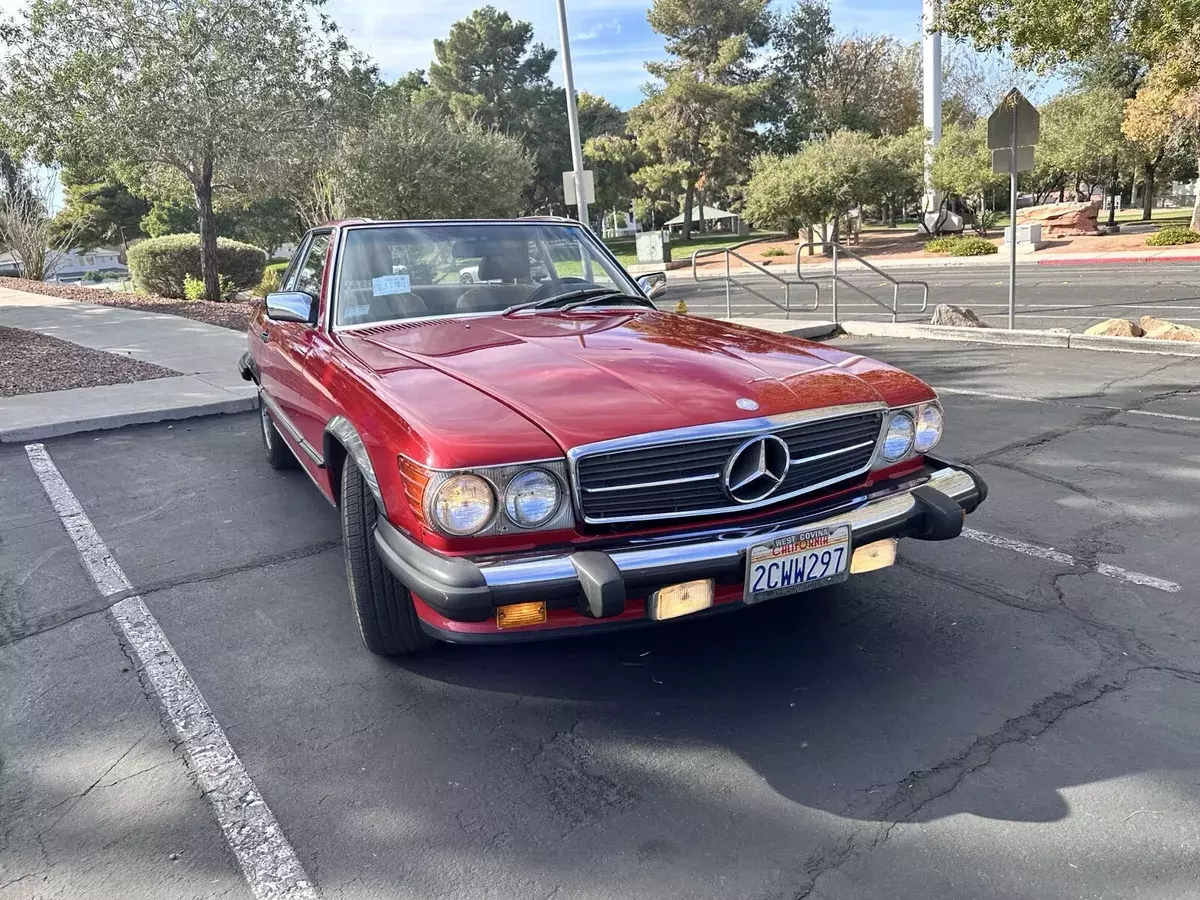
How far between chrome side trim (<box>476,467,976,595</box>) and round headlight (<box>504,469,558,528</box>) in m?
0.13

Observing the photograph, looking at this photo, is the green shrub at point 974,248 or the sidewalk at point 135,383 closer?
the sidewalk at point 135,383

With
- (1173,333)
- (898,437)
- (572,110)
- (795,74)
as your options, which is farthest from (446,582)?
(795,74)

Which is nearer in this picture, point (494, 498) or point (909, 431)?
point (494, 498)

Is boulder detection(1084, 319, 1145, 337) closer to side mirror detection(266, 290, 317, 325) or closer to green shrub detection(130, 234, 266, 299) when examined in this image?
side mirror detection(266, 290, 317, 325)

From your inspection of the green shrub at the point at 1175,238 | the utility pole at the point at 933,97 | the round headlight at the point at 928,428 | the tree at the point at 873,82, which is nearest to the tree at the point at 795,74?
the tree at the point at 873,82

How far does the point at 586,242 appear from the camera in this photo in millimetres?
4711

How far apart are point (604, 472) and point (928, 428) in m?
1.41

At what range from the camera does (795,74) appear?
4959cm

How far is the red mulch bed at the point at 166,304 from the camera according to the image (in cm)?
1497

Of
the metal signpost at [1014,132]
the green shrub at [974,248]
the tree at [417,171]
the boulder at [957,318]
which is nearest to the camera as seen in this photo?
the metal signpost at [1014,132]

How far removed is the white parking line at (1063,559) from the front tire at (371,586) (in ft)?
9.01

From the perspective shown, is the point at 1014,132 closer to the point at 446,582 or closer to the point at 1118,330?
the point at 1118,330

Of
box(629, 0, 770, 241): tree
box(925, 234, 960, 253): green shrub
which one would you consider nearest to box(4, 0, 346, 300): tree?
box(925, 234, 960, 253): green shrub

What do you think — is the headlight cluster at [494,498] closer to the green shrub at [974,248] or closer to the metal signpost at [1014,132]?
the metal signpost at [1014,132]
